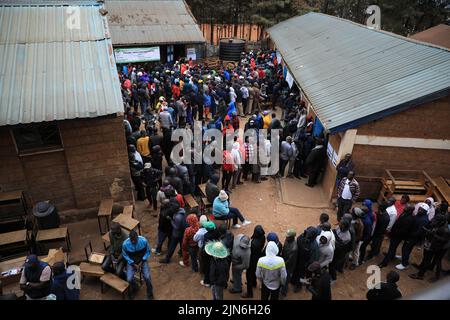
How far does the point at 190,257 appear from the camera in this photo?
7.74 metres

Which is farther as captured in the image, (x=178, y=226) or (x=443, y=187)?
(x=443, y=187)

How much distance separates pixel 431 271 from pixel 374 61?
7.52 meters

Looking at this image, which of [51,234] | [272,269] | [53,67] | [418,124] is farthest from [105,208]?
[418,124]

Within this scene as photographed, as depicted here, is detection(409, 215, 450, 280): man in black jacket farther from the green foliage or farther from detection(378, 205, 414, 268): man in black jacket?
the green foliage

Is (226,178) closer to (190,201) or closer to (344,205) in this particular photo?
(190,201)

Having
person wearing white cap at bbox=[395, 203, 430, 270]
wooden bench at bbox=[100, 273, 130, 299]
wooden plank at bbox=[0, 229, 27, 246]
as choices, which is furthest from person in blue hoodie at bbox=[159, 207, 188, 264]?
person wearing white cap at bbox=[395, 203, 430, 270]

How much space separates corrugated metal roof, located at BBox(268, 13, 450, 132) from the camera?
915cm

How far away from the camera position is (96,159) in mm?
8469

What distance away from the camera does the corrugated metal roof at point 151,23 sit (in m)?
21.6

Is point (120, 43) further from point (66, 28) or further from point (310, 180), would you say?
point (310, 180)

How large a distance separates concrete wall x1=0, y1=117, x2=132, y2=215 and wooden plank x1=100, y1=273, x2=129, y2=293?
2.67 m

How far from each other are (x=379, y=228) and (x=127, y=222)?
5.90 meters

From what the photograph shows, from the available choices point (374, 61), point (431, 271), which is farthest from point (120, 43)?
point (431, 271)

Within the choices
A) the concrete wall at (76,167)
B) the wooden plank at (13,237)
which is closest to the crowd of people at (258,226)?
the concrete wall at (76,167)
